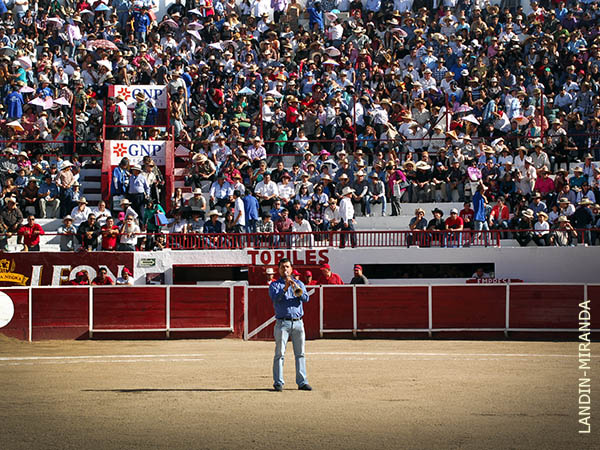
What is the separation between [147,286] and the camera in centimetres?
2189

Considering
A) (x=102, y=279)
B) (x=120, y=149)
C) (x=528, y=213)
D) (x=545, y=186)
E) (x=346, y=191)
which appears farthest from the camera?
(x=120, y=149)

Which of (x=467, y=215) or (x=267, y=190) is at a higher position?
(x=267, y=190)

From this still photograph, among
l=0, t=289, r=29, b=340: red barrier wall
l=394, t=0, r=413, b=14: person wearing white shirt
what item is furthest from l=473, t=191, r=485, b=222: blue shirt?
l=394, t=0, r=413, b=14: person wearing white shirt

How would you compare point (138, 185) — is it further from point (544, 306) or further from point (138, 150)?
point (544, 306)

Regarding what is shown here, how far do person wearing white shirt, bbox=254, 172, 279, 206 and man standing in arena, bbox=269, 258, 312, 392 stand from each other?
1107 cm

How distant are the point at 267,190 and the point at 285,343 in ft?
37.3

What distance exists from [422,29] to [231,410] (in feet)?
67.4

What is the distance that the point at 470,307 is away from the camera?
2180cm

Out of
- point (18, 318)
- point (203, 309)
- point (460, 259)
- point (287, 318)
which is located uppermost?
point (460, 259)

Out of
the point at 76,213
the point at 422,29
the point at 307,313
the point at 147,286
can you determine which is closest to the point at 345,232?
the point at 307,313

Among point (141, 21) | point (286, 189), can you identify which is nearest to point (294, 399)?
point (286, 189)

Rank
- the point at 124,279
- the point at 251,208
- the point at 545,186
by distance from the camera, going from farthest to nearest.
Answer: the point at 545,186, the point at 251,208, the point at 124,279

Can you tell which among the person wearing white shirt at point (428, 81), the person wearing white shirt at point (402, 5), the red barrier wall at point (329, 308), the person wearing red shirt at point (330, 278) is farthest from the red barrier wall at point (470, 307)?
the person wearing white shirt at point (402, 5)

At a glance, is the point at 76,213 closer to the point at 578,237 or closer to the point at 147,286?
the point at 147,286
